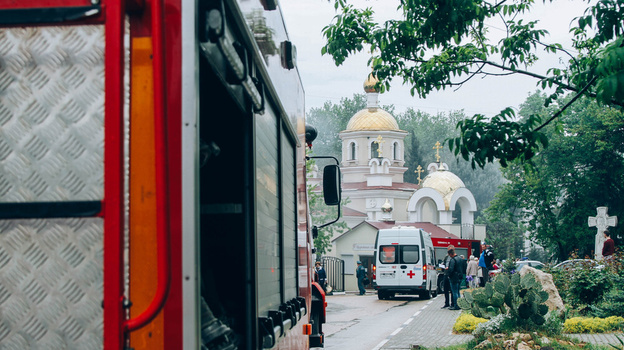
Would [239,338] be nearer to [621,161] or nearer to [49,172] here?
[49,172]

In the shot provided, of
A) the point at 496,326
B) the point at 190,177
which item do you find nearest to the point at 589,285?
the point at 496,326

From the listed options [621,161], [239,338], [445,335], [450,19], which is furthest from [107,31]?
[621,161]

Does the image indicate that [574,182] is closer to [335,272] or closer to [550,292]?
[335,272]

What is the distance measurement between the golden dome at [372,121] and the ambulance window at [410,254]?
4362cm

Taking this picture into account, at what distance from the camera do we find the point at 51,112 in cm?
239

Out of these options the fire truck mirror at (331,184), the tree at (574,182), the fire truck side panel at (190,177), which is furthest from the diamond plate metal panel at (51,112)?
the tree at (574,182)

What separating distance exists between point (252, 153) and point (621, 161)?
45.9 m

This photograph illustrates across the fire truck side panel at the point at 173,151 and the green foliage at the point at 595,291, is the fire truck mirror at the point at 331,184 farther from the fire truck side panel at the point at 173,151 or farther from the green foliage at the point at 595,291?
the green foliage at the point at 595,291

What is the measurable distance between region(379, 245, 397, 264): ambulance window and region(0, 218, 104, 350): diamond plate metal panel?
27183 mm

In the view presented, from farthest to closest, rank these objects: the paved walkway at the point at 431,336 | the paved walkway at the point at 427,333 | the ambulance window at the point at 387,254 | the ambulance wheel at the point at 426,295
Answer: the ambulance wheel at the point at 426,295
the ambulance window at the point at 387,254
the paved walkway at the point at 427,333
the paved walkway at the point at 431,336

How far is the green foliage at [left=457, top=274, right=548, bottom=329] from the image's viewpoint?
11.1m

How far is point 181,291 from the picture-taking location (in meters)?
2.38

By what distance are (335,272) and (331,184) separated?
3223 centimetres

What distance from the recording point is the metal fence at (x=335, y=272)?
39.4 meters
